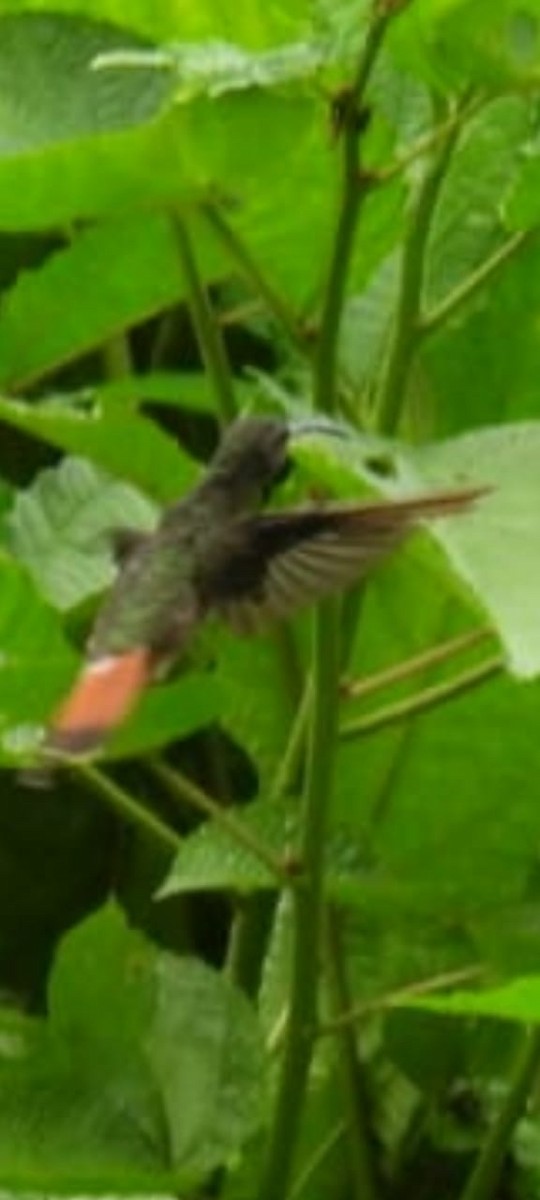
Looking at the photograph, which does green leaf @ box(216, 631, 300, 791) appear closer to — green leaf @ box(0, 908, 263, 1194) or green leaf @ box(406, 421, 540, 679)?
green leaf @ box(0, 908, 263, 1194)

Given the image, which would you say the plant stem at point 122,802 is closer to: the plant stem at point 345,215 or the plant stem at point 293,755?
the plant stem at point 293,755

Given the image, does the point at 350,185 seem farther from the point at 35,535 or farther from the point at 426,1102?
the point at 426,1102

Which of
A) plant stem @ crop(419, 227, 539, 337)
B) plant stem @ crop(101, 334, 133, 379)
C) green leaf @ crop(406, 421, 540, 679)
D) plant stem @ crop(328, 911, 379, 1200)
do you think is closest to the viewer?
green leaf @ crop(406, 421, 540, 679)

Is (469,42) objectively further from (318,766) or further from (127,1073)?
(127,1073)

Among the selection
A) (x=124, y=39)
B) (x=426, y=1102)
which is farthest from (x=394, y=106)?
(x=426, y=1102)

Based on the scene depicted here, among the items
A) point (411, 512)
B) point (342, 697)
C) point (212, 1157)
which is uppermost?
point (411, 512)

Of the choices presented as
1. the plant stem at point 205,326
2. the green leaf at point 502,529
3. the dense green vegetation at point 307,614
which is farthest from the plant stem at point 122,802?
the green leaf at point 502,529

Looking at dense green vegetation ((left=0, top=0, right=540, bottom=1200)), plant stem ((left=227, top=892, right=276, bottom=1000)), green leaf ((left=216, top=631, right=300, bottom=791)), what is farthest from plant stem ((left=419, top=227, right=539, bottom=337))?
plant stem ((left=227, top=892, right=276, bottom=1000))

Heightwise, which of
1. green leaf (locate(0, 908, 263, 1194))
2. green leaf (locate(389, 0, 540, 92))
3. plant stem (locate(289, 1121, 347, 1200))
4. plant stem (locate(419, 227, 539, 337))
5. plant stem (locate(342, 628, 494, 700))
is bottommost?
plant stem (locate(289, 1121, 347, 1200))
